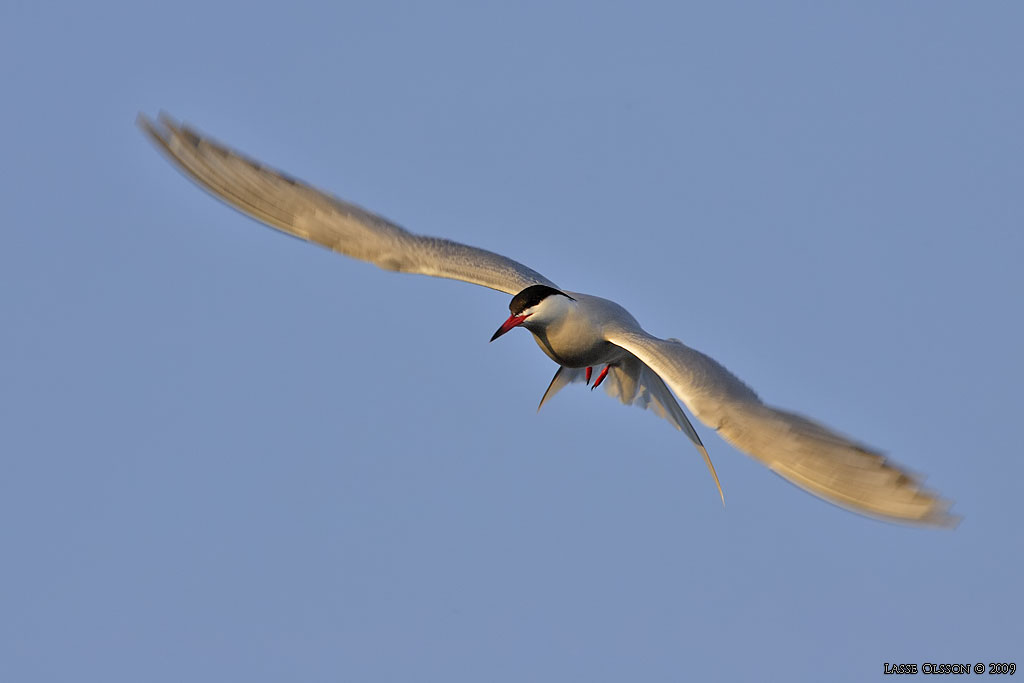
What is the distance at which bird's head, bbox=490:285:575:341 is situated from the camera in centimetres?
1219

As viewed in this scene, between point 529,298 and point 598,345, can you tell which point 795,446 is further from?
point 529,298

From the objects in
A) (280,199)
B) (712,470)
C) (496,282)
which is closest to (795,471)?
(712,470)

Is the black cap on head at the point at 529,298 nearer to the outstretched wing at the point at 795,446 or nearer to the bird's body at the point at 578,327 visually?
the bird's body at the point at 578,327

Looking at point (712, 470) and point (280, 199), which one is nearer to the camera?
point (712, 470)

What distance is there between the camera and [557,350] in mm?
12555

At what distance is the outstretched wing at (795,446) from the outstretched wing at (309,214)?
263 centimetres

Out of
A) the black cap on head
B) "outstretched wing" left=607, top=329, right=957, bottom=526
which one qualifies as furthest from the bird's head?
"outstretched wing" left=607, top=329, right=957, bottom=526

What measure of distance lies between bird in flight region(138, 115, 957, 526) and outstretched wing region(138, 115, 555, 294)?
10 mm

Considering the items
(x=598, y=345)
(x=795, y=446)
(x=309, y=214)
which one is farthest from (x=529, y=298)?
(x=795, y=446)

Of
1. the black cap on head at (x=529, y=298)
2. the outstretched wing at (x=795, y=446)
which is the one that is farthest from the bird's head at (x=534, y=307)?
the outstretched wing at (x=795, y=446)

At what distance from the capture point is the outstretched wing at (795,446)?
28.8ft

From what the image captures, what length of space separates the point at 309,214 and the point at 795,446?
20.4 ft

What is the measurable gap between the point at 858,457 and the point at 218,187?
728cm

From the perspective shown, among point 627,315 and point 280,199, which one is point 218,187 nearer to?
point 280,199
